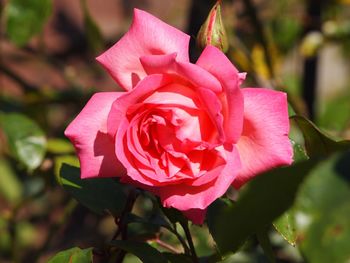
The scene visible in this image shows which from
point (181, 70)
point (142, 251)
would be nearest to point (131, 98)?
point (181, 70)

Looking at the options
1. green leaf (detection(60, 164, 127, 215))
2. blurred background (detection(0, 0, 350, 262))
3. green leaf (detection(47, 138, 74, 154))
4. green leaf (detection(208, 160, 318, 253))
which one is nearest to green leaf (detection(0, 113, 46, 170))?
blurred background (detection(0, 0, 350, 262))

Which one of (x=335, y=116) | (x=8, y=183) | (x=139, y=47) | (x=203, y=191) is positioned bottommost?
(x=8, y=183)

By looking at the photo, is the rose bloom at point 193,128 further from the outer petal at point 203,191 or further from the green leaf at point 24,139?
the green leaf at point 24,139

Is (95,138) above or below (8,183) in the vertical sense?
above

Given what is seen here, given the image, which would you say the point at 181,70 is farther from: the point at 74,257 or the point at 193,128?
the point at 74,257

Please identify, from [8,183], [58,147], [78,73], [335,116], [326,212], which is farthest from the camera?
[78,73]

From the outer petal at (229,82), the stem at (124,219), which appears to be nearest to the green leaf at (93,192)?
the stem at (124,219)

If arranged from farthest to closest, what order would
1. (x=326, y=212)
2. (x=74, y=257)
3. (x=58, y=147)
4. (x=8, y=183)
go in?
(x=8, y=183) → (x=58, y=147) → (x=74, y=257) → (x=326, y=212)

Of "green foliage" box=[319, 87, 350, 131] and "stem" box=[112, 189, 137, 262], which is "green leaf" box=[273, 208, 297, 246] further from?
"green foliage" box=[319, 87, 350, 131]
